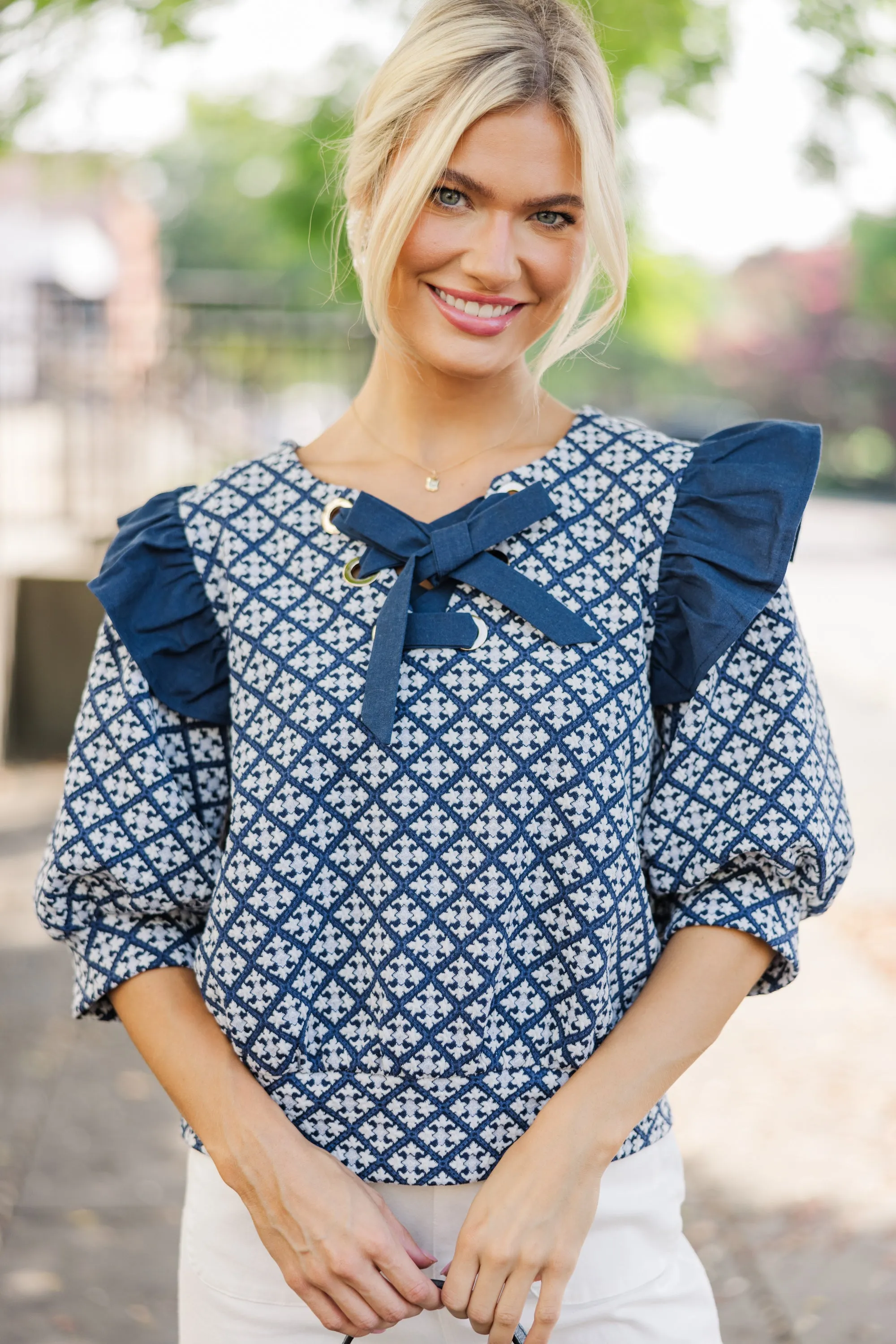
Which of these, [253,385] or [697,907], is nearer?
[697,907]

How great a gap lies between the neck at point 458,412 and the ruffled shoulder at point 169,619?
0.32 m

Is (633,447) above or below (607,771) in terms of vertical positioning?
above

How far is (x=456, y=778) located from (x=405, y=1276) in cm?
52

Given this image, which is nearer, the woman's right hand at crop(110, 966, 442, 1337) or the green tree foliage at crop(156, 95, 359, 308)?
the woman's right hand at crop(110, 966, 442, 1337)

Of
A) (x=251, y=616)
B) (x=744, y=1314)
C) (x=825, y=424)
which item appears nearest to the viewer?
(x=251, y=616)

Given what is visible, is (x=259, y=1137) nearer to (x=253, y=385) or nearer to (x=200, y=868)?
(x=200, y=868)

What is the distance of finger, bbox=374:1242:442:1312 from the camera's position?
1.45m

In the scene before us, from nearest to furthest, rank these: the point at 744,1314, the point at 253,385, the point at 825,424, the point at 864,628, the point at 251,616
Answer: the point at 251,616, the point at 744,1314, the point at 253,385, the point at 864,628, the point at 825,424

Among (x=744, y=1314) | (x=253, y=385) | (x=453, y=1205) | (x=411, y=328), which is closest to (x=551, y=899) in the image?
(x=453, y=1205)

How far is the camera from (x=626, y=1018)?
152cm

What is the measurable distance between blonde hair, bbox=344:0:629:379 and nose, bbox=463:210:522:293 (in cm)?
7

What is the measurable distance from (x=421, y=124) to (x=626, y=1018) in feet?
3.33

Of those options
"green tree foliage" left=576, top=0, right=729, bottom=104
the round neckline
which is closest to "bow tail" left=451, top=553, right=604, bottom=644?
the round neckline

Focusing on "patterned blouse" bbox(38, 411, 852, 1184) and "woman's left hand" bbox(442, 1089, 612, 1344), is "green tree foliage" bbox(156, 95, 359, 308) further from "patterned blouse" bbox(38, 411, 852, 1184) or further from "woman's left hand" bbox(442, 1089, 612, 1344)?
"woman's left hand" bbox(442, 1089, 612, 1344)
